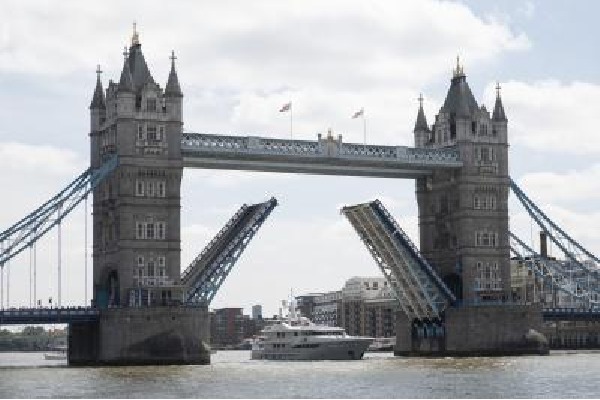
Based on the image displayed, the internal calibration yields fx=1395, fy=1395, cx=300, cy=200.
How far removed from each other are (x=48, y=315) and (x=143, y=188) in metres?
12.7

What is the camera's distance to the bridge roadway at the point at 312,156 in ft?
371

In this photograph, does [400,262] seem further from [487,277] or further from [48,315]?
[48,315]

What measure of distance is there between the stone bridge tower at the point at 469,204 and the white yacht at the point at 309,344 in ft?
34.8

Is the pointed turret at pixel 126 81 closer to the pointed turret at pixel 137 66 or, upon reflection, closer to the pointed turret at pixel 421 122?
the pointed turret at pixel 137 66

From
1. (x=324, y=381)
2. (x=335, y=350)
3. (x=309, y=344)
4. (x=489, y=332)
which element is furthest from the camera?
(x=309, y=344)

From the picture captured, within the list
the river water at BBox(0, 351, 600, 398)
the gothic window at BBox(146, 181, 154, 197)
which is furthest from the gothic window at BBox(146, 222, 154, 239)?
the river water at BBox(0, 351, 600, 398)

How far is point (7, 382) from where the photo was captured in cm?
8238

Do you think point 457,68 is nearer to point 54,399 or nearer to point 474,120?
point 474,120

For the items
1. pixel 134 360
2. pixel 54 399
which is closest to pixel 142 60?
pixel 134 360

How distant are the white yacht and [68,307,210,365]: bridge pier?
20.6 meters

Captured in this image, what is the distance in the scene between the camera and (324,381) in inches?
3177

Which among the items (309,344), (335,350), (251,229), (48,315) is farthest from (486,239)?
(48,315)

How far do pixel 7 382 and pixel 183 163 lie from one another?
1312 inches

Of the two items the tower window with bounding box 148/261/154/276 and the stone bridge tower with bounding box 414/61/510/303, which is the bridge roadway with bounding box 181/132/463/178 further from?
the tower window with bounding box 148/261/154/276
